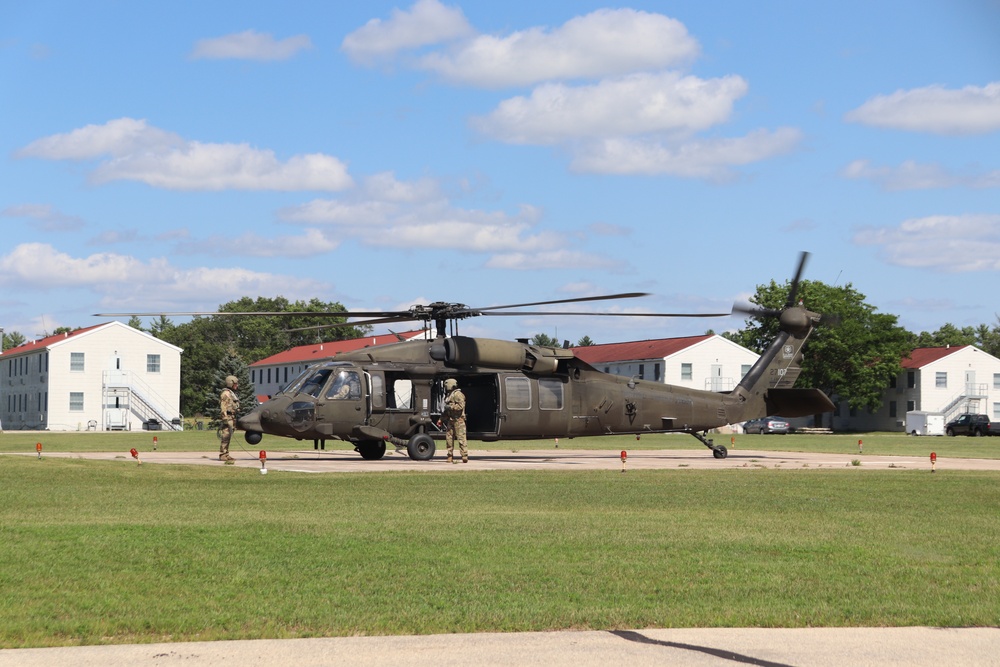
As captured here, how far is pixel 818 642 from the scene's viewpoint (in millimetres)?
8875

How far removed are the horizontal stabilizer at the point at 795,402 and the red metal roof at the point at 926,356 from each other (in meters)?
71.7

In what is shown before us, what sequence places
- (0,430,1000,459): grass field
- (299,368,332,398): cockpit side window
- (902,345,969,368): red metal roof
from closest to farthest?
(299,368,332,398): cockpit side window → (0,430,1000,459): grass field → (902,345,969,368): red metal roof

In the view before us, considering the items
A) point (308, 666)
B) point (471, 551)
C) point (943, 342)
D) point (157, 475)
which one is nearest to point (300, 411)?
point (157, 475)

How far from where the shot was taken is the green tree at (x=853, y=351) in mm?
102750

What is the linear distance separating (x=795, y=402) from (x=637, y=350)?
233 feet

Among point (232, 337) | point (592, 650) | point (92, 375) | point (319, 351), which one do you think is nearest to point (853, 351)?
point (319, 351)

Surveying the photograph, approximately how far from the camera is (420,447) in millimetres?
32781

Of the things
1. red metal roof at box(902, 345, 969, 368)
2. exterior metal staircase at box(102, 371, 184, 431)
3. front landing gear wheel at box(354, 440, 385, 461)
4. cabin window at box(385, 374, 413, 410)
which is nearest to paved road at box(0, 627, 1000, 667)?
cabin window at box(385, 374, 413, 410)

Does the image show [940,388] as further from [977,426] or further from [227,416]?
[227,416]

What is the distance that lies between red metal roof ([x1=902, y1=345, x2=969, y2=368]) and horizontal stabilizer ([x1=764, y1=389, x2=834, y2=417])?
71702mm

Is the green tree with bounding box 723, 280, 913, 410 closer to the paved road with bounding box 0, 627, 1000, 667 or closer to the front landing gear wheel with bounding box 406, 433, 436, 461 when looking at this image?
the front landing gear wheel with bounding box 406, 433, 436, 461

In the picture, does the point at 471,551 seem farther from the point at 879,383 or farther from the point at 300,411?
the point at 879,383

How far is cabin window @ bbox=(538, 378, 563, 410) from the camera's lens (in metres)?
34.5

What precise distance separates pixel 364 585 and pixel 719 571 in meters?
3.59
